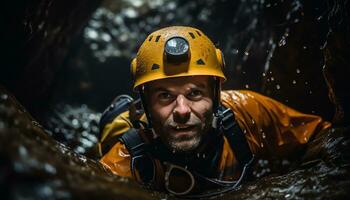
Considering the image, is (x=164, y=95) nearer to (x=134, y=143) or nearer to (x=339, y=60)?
(x=134, y=143)

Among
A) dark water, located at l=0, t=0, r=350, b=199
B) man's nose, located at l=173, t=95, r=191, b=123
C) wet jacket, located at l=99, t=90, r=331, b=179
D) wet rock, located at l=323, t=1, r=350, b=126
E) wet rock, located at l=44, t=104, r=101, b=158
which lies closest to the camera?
dark water, located at l=0, t=0, r=350, b=199

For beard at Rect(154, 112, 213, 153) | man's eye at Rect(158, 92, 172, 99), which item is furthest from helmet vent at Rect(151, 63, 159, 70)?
beard at Rect(154, 112, 213, 153)

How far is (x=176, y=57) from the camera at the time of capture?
3.57 m

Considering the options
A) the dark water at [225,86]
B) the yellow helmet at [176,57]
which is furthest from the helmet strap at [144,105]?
the dark water at [225,86]

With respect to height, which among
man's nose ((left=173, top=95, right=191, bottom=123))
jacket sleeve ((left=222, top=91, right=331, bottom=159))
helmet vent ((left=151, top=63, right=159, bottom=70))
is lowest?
jacket sleeve ((left=222, top=91, right=331, bottom=159))

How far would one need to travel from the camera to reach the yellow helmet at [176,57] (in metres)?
3.59

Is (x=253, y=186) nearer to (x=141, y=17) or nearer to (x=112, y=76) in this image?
(x=112, y=76)

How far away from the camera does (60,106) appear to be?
7.85 m

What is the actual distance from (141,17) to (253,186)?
7343mm

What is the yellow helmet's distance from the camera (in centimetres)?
359

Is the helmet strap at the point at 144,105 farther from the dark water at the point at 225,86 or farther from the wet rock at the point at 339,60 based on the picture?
the wet rock at the point at 339,60

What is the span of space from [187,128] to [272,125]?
116cm

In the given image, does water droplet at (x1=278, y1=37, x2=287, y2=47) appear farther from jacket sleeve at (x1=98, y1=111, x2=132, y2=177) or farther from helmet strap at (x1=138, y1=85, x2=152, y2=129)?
jacket sleeve at (x1=98, y1=111, x2=132, y2=177)

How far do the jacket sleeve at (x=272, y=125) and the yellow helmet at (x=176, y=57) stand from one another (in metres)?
0.51
